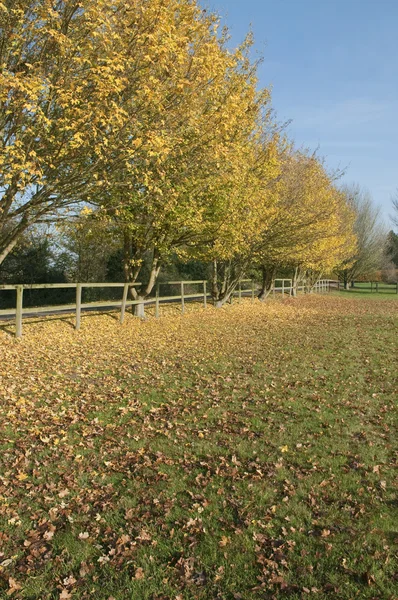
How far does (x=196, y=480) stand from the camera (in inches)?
182

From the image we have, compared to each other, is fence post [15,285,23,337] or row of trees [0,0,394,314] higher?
row of trees [0,0,394,314]

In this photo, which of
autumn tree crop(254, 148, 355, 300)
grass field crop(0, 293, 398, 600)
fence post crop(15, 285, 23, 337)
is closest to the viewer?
grass field crop(0, 293, 398, 600)

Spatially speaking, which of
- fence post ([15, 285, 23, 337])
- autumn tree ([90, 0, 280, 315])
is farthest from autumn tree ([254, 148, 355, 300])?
fence post ([15, 285, 23, 337])

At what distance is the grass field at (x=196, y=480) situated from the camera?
323 centimetres

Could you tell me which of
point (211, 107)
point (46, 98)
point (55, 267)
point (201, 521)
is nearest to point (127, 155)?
point (46, 98)

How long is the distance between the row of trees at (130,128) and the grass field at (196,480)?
4.14m

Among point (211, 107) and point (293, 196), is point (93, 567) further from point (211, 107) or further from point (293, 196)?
point (293, 196)

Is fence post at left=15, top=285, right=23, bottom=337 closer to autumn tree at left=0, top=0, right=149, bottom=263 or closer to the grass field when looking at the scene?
the grass field

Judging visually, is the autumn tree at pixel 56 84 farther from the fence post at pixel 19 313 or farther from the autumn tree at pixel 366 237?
the autumn tree at pixel 366 237

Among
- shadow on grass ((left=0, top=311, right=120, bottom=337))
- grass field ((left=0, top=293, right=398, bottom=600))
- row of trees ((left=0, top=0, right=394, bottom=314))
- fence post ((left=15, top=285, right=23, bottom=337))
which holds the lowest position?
grass field ((left=0, top=293, right=398, bottom=600))

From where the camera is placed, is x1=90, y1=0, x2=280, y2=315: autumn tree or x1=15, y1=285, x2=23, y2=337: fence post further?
x1=15, y1=285, x2=23, y2=337: fence post

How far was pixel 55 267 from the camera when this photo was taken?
2716 centimetres

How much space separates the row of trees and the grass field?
4.14 m

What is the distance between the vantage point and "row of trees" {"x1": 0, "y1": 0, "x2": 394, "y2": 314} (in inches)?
304
